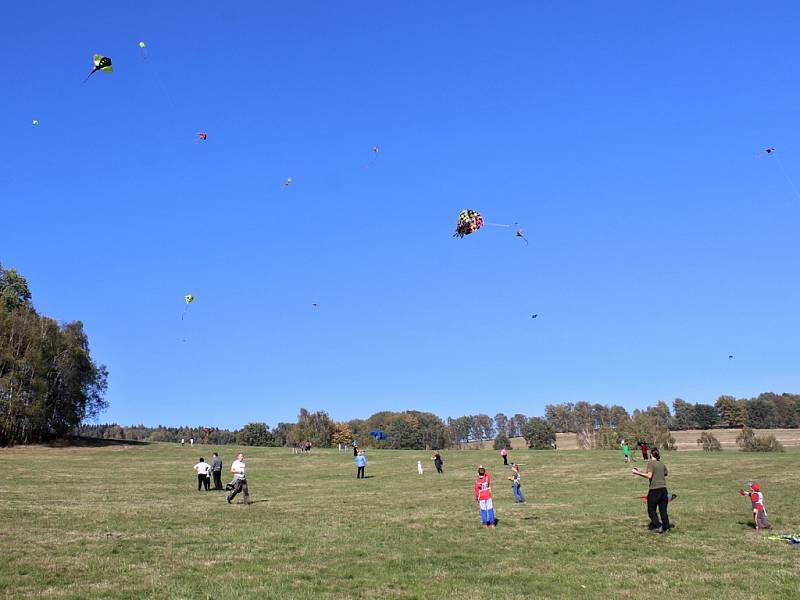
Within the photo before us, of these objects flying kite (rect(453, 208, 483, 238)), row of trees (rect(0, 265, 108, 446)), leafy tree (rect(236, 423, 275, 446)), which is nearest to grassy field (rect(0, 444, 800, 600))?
flying kite (rect(453, 208, 483, 238))

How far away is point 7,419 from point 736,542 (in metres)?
73.3

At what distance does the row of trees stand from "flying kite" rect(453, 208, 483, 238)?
59481 millimetres

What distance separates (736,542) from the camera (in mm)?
16375

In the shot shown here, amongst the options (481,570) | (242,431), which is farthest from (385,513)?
(242,431)

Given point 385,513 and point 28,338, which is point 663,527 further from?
point 28,338

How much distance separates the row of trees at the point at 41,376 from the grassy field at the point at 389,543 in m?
39.2

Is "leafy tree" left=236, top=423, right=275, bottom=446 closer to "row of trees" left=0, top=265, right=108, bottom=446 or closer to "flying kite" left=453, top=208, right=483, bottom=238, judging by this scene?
"row of trees" left=0, top=265, right=108, bottom=446

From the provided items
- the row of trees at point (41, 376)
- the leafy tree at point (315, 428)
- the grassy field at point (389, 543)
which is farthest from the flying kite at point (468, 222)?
the leafy tree at point (315, 428)

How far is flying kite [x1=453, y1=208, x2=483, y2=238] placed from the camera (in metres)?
30.8

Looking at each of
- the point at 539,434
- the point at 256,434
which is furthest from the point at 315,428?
the point at 539,434

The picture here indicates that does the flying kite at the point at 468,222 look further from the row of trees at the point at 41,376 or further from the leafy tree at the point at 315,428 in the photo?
→ the leafy tree at the point at 315,428

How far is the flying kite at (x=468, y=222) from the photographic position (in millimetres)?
30797

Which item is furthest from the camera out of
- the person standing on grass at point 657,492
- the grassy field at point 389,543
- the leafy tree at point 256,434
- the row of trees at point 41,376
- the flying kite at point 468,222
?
the leafy tree at point 256,434

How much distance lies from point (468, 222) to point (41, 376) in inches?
2460
